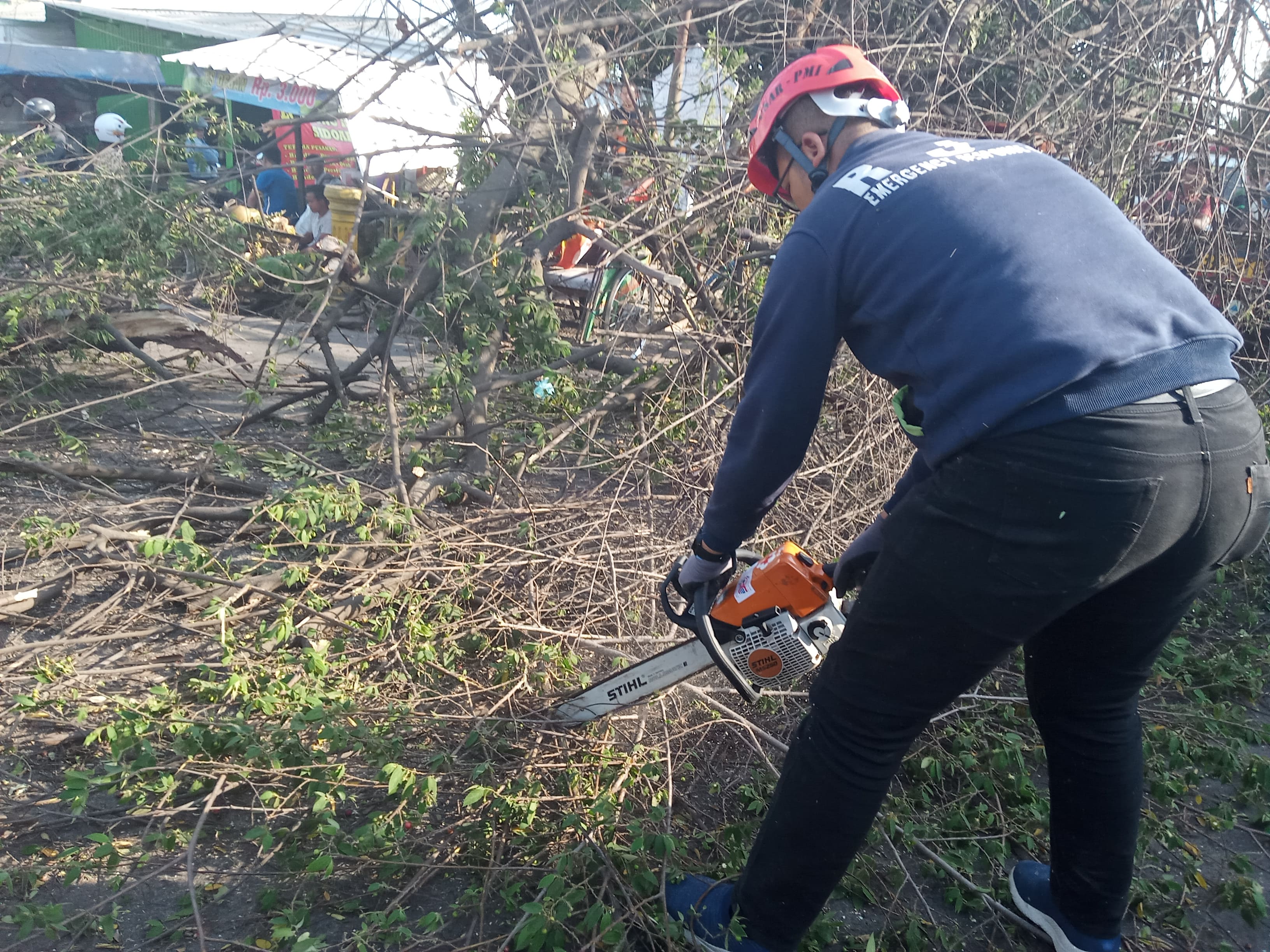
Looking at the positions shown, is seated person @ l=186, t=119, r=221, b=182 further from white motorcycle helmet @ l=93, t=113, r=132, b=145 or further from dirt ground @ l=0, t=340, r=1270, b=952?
dirt ground @ l=0, t=340, r=1270, b=952

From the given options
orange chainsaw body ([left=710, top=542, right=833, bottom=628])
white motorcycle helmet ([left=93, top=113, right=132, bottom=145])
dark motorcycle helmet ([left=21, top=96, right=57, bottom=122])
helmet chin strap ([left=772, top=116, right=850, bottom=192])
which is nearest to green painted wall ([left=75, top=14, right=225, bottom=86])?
white motorcycle helmet ([left=93, top=113, right=132, bottom=145])

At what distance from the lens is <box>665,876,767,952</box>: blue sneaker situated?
193 cm

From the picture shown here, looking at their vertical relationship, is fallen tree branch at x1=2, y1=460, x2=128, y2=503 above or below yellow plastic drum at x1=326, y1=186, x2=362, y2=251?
below

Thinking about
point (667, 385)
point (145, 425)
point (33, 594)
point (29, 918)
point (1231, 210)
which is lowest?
point (145, 425)

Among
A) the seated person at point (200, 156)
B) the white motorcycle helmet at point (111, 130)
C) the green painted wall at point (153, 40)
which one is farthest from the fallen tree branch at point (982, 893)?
the green painted wall at point (153, 40)

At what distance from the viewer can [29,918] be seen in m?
1.82

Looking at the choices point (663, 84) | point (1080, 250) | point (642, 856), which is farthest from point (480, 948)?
point (663, 84)

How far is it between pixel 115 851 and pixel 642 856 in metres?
1.23

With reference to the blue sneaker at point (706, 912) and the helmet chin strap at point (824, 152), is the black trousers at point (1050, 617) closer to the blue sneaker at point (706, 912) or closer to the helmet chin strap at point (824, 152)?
the blue sneaker at point (706, 912)

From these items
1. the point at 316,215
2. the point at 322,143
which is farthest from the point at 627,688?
the point at 316,215

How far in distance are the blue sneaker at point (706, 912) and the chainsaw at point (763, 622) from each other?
18.2 inches

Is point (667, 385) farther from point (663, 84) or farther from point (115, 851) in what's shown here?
point (115, 851)

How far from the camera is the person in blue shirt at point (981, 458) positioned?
1.51 metres

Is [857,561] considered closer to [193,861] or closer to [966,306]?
[966,306]
